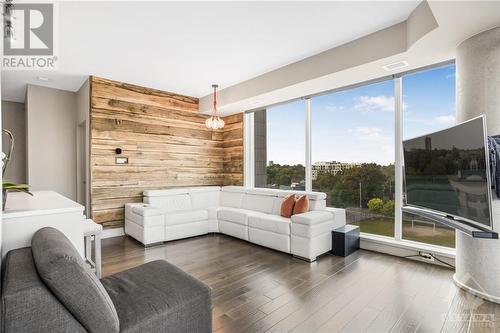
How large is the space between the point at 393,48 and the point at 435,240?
2.46 metres

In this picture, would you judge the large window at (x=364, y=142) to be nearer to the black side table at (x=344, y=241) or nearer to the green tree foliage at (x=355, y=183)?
the green tree foliage at (x=355, y=183)

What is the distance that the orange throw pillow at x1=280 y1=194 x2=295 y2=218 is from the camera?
4.12 meters

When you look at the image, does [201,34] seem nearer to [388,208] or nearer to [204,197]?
[204,197]

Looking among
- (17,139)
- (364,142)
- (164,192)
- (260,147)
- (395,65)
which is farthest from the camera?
(17,139)

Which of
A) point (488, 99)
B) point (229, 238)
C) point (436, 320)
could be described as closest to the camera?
point (436, 320)

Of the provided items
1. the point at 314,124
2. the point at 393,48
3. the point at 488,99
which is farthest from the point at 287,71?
the point at 488,99

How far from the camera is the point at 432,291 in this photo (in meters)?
2.61

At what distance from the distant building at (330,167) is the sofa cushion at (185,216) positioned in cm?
212

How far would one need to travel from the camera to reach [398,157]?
371 cm

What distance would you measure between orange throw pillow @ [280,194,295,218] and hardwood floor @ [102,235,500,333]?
0.64 meters

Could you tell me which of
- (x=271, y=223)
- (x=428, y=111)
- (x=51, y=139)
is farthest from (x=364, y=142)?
(x=51, y=139)

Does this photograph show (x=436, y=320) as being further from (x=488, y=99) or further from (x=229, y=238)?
(x=229, y=238)

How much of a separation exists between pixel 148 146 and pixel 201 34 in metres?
2.78

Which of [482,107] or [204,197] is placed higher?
[482,107]
